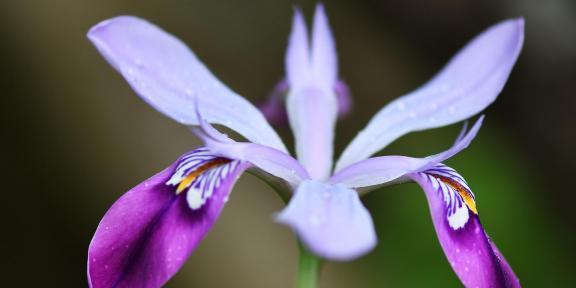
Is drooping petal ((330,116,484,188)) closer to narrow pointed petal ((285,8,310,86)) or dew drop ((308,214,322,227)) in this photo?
dew drop ((308,214,322,227))

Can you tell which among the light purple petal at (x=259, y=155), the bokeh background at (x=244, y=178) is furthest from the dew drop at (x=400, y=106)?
the bokeh background at (x=244, y=178)

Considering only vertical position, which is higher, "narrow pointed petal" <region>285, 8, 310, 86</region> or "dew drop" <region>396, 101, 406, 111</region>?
"narrow pointed petal" <region>285, 8, 310, 86</region>

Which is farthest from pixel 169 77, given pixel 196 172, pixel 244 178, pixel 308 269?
pixel 244 178

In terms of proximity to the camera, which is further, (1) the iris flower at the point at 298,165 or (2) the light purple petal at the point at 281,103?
(2) the light purple petal at the point at 281,103

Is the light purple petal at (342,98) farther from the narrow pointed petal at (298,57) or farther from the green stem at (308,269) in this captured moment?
the green stem at (308,269)

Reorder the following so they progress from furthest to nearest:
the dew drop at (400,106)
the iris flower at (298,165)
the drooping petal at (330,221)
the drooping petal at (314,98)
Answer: the dew drop at (400,106) < the drooping petal at (314,98) < the iris flower at (298,165) < the drooping petal at (330,221)

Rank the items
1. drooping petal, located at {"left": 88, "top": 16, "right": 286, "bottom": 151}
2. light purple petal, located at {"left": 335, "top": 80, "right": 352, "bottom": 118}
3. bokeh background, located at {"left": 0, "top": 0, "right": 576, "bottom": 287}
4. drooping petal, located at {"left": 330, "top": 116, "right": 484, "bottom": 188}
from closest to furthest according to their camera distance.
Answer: drooping petal, located at {"left": 330, "top": 116, "right": 484, "bottom": 188}, drooping petal, located at {"left": 88, "top": 16, "right": 286, "bottom": 151}, light purple petal, located at {"left": 335, "top": 80, "right": 352, "bottom": 118}, bokeh background, located at {"left": 0, "top": 0, "right": 576, "bottom": 287}

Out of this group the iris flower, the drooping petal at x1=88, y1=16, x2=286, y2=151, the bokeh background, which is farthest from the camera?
the bokeh background

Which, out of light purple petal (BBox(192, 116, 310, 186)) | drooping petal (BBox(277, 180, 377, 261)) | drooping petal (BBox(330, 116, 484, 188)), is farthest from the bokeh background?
drooping petal (BBox(277, 180, 377, 261))

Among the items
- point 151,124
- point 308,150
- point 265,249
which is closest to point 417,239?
point 265,249
